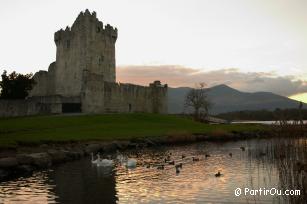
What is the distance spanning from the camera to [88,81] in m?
65.6

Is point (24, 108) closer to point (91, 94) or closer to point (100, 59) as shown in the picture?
point (91, 94)

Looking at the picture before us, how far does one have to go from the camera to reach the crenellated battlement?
71.6m

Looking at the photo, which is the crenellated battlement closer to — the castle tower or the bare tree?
the castle tower

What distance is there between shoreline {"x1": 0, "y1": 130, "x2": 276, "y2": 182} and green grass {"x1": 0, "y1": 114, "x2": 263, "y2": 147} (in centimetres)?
135

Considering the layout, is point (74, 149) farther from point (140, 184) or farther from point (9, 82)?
point (9, 82)

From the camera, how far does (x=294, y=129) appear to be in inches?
478

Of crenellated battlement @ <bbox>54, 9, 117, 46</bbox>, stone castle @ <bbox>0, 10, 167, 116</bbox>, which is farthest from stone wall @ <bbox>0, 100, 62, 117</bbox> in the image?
crenellated battlement @ <bbox>54, 9, 117, 46</bbox>

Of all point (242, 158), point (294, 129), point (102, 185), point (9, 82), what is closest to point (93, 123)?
point (9, 82)

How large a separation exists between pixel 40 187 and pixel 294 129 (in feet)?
42.6

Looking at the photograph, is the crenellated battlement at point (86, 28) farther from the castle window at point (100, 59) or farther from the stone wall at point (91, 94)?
the stone wall at point (91, 94)

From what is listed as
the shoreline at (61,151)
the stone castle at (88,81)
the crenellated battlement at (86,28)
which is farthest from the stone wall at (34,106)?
the shoreline at (61,151)

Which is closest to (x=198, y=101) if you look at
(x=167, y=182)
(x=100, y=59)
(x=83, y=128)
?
(x=100, y=59)

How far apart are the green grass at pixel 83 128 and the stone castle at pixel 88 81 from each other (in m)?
7.46

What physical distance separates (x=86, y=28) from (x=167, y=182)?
54.2 metres
